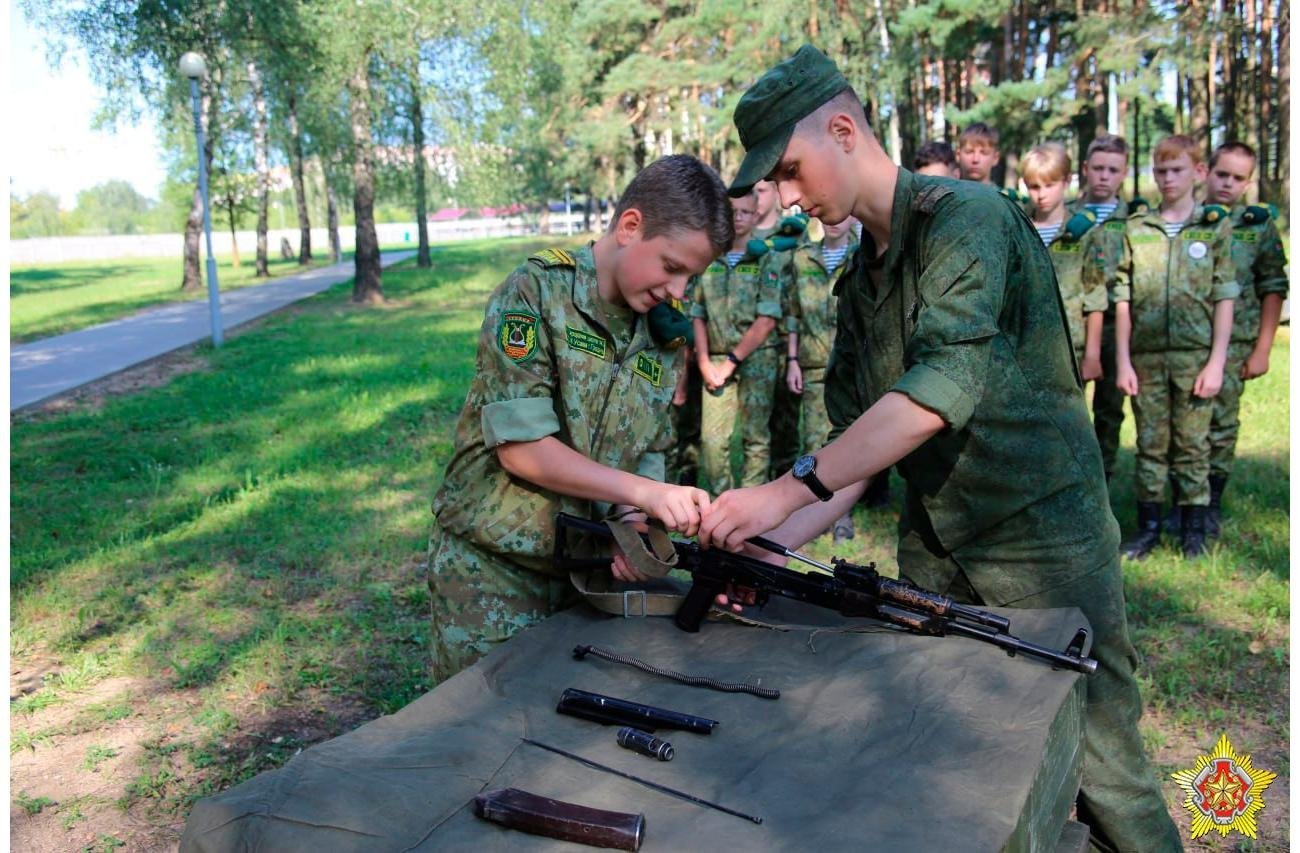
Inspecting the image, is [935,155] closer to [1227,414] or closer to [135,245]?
[1227,414]

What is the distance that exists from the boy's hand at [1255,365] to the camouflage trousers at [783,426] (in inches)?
99.1

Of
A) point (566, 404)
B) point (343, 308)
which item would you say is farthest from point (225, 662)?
point (343, 308)

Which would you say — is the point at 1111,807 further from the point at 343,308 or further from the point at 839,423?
the point at 343,308

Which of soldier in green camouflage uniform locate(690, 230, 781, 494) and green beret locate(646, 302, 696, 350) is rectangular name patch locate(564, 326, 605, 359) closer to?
green beret locate(646, 302, 696, 350)

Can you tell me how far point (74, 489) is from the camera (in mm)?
7168

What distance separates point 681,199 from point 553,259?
1.12ft

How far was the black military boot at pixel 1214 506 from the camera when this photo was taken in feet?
18.5

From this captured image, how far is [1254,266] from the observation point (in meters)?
5.67

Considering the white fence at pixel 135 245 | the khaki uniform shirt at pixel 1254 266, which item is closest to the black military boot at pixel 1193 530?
the khaki uniform shirt at pixel 1254 266

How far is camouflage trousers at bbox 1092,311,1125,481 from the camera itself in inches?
241

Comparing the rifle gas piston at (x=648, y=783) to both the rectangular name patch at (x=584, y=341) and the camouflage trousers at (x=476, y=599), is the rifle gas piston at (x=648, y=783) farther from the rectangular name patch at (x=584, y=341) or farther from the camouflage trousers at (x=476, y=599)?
the rectangular name patch at (x=584, y=341)

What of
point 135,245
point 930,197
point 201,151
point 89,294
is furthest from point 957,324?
point 135,245

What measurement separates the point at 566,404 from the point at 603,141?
107 feet

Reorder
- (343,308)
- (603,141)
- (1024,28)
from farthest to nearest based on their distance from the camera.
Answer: (603,141) < (1024,28) < (343,308)
